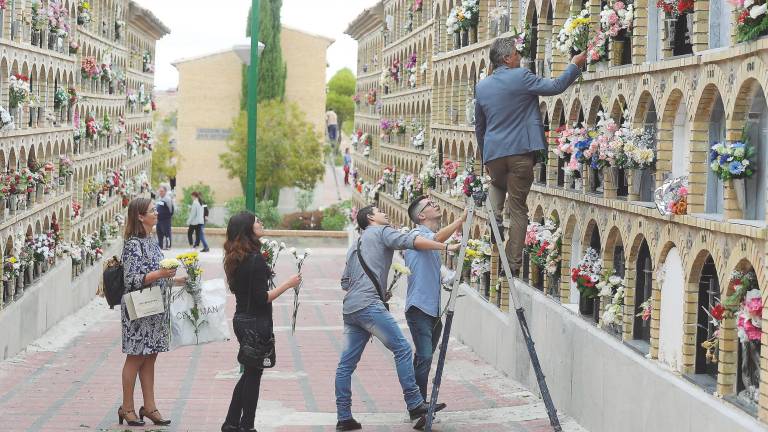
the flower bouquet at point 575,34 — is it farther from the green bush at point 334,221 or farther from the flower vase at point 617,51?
the green bush at point 334,221

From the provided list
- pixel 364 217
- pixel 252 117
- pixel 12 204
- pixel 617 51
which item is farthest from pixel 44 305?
pixel 617 51

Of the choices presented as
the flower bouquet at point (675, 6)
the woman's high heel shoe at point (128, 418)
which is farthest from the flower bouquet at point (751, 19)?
the woman's high heel shoe at point (128, 418)

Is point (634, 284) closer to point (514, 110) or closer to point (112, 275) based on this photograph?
point (514, 110)

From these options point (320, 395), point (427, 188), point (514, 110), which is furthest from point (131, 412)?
point (427, 188)

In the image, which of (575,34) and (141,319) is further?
(575,34)

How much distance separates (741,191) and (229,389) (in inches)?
256

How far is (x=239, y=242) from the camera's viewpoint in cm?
881

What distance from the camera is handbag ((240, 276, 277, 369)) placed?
888 centimetres

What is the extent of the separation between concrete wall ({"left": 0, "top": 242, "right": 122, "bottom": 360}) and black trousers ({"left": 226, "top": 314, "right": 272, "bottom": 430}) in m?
5.19

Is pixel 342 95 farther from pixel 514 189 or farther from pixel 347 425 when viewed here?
pixel 347 425

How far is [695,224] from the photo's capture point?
7.89 metres

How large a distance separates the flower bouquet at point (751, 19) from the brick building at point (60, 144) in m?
8.89

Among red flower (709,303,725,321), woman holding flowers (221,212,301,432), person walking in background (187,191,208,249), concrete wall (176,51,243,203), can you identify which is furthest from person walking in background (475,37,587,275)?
concrete wall (176,51,243,203)

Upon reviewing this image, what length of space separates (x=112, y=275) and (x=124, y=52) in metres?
20.5
